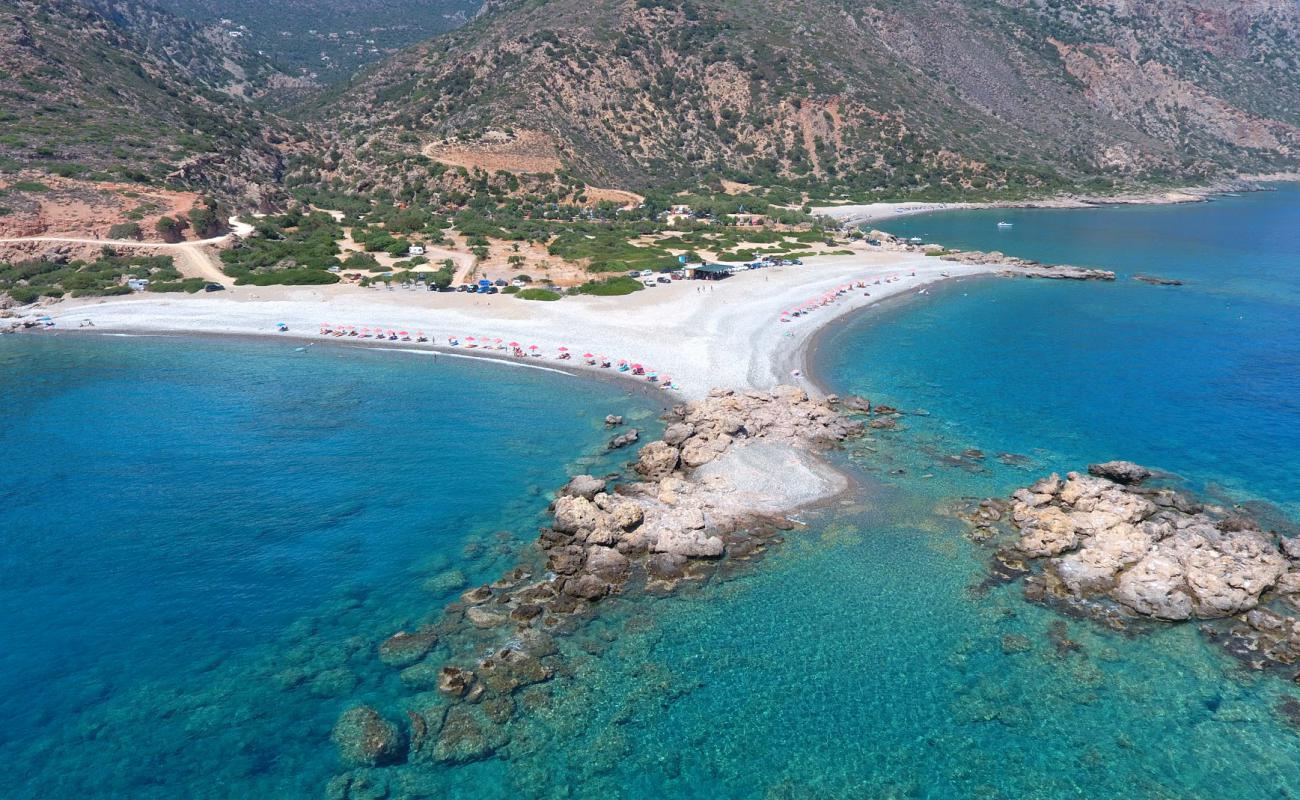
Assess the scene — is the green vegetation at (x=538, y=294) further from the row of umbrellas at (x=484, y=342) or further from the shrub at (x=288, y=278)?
the shrub at (x=288, y=278)

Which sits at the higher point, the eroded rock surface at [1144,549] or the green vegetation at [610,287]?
the green vegetation at [610,287]

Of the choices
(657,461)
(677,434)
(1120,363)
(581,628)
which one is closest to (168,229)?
(677,434)

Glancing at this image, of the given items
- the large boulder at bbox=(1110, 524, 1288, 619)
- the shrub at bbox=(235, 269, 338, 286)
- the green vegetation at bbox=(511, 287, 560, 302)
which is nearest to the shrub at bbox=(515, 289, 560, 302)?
the green vegetation at bbox=(511, 287, 560, 302)

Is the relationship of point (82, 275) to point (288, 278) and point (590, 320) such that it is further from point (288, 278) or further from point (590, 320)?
point (590, 320)

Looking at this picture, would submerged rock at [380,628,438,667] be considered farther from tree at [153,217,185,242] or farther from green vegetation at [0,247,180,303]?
tree at [153,217,185,242]

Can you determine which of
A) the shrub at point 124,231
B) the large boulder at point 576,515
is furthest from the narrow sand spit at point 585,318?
the large boulder at point 576,515

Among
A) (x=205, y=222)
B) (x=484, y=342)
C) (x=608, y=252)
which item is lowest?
(x=484, y=342)
